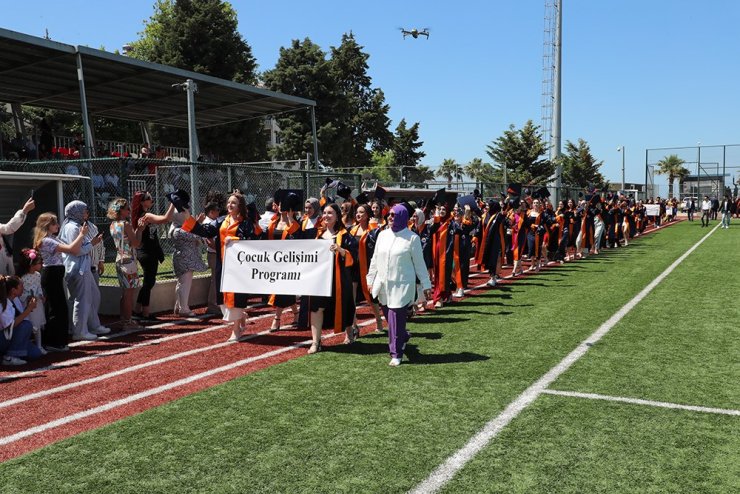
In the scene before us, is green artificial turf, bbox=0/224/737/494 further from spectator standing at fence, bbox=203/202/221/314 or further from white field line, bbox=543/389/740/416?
spectator standing at fence, bbox=203/202/221/314

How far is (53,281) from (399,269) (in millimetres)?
4166

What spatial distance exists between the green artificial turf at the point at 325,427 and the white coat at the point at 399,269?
74 cm

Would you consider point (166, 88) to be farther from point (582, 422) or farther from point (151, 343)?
point (582, 422)

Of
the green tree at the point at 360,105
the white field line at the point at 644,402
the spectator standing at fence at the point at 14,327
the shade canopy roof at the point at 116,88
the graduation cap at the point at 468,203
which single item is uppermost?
the green tree at the point at 360,105

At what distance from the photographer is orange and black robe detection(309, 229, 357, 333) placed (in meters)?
7.41

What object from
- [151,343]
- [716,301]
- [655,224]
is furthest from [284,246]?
[655,224]

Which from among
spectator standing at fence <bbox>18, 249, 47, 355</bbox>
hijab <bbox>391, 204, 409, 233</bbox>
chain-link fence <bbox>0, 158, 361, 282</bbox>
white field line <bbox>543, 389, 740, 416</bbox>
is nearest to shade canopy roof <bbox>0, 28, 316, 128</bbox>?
chain-link fence <bbox>0, 158, 361, 282</bbox>

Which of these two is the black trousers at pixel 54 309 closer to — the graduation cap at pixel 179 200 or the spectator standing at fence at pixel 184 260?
the graduation cap at pixel 179 200

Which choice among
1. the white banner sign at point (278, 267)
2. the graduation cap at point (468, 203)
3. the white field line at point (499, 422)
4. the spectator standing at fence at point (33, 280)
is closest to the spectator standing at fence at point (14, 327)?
A: the spectator standing at fence at point (33, 280)

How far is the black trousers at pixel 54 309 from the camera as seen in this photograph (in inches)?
303

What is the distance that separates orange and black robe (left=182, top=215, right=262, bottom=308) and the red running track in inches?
21.9

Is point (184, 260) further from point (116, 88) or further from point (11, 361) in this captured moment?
point (116, 88)

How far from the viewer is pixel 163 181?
14.9m

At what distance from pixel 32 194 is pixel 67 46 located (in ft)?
29.9
